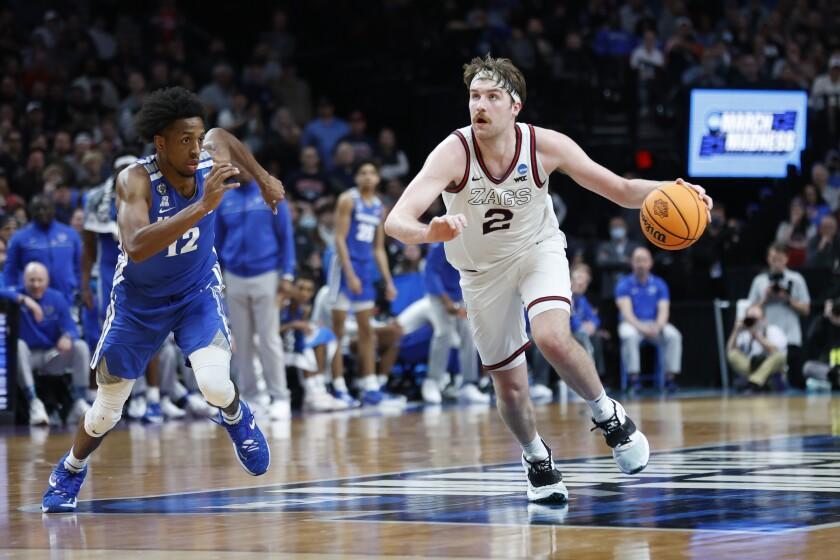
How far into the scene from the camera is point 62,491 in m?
6.76

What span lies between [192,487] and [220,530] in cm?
180

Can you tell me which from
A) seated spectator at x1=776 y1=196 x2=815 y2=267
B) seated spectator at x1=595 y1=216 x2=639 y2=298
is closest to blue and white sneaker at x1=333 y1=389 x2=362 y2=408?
seated spectator at x1=595 y1=216 x2=639 y2=298

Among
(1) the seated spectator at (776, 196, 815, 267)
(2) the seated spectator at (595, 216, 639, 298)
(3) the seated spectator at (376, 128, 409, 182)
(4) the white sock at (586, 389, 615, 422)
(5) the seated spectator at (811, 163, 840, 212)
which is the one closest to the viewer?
(4) the white sock at (586, 389, 615, 422)

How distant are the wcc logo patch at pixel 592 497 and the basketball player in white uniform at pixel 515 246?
29cm

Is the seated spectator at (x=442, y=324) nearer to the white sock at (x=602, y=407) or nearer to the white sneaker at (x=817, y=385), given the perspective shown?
the white sneaker at (x=817, y=385)

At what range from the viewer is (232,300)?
12.8m

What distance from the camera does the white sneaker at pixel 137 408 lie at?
13.1 metres

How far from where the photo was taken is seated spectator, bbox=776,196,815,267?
58.6ft

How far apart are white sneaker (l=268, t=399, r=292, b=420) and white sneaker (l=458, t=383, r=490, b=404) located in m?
2.58

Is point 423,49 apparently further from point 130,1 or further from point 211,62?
point 130,1

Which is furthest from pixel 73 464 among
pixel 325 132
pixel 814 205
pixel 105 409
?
pixel 814 205

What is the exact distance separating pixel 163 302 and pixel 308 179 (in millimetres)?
10902

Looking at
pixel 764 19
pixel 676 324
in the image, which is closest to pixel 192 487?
pixel 676 324

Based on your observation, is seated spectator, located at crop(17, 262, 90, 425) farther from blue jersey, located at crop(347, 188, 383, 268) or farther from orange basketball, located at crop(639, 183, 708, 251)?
orange basketball, located at crop(639, 183, 708, 251)
